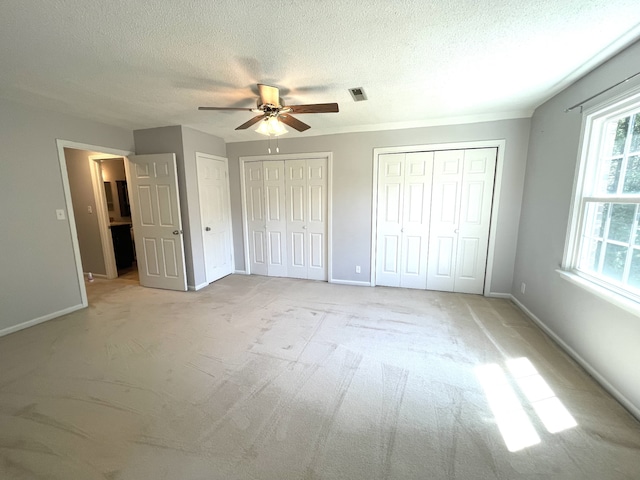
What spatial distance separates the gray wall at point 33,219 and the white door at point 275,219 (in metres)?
2.46

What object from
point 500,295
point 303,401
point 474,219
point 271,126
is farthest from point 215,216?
point 500,295

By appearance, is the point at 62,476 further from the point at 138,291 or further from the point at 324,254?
the point at 324,254

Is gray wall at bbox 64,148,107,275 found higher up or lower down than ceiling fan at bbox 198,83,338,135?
lower down

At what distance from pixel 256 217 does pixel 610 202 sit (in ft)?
14.2

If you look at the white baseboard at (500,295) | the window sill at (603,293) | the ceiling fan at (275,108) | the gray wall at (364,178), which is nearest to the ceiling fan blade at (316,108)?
the ceiling fan at (275,108)

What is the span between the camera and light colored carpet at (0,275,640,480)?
1.37m

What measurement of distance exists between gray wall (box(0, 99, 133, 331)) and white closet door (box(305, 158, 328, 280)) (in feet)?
10.1

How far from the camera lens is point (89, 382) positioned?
200 centimetres

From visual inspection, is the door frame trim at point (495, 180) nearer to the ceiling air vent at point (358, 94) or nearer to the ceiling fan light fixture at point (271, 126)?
the ceiling air vent at point (358, 94)

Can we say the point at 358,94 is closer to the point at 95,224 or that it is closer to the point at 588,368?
the point at 588,368

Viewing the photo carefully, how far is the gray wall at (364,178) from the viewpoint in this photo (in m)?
3.29

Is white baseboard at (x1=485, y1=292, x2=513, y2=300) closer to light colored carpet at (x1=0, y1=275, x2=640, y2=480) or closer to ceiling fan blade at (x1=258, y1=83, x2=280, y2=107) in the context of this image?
light colored carpet at (x1=0, y1=275, x2=640, y2=480)

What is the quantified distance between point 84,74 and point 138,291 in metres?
2.93

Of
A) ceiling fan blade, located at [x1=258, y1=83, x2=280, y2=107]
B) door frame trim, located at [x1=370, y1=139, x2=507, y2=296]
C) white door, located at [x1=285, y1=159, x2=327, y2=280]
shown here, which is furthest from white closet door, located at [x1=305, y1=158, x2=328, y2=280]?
ceiling fan blade, located at [x1=258, y1=83, x2=280, y2=107]
